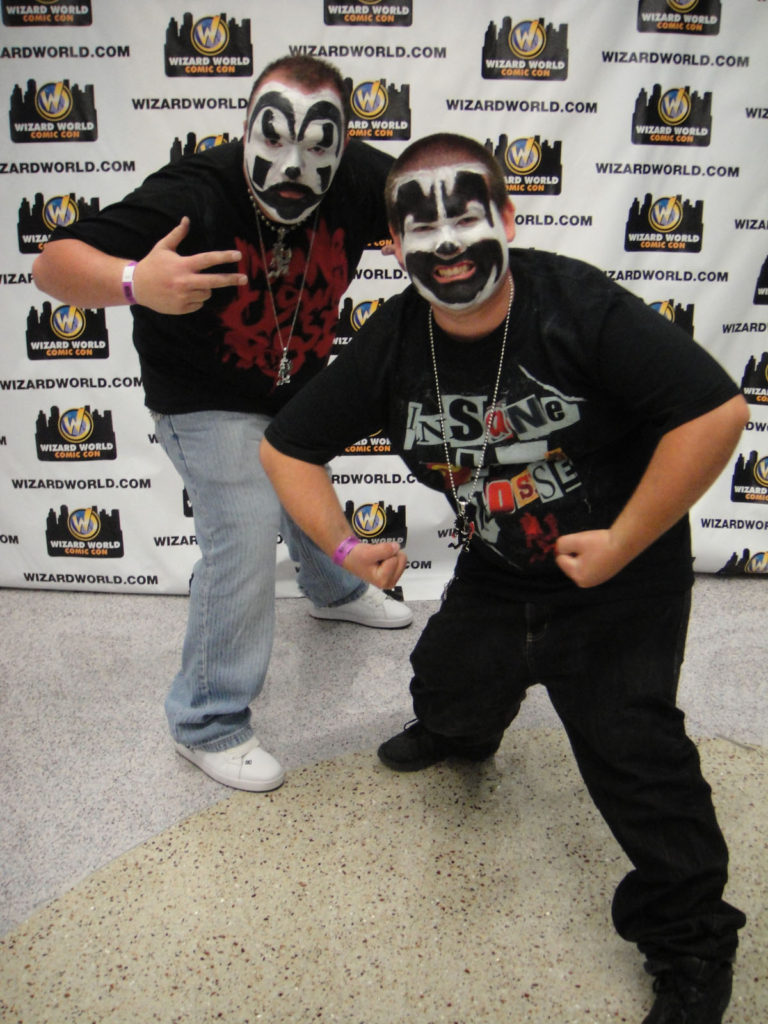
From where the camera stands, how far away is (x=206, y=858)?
4.53ft

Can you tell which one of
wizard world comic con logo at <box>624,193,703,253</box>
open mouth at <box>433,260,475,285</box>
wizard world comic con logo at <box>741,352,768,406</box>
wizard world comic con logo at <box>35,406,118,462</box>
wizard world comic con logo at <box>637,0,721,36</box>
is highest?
wizard world comic con logo at <box>637,0,721,36</box>

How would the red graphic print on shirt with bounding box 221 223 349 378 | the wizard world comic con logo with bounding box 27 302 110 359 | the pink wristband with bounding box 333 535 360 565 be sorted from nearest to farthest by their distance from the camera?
the pink wristband with bounding box 333 535 360 565, the red graphic print on shirt with bounding box 221 223 349 378, the wizard world comic con logo with bounding box 27 302 110 359

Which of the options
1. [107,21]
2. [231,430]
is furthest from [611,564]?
[107,21]

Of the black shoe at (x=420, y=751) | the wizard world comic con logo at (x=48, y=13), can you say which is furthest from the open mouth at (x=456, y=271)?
the wizard world comic con logo at (x=48, y=13)

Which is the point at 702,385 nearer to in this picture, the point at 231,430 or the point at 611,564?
the point at 611,564

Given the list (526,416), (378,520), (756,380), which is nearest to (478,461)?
(526,416)

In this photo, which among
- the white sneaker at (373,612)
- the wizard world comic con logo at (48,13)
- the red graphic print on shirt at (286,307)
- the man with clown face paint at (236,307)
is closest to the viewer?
the man with clown face paint at (236,307)

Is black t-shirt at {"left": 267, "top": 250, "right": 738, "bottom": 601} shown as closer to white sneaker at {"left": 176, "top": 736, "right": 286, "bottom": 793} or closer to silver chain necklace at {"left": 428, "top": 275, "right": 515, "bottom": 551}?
silver chain necklace at {"left": 428, "top": 275, "right": 515, "bottom": 551}

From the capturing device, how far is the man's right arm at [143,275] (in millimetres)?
1210

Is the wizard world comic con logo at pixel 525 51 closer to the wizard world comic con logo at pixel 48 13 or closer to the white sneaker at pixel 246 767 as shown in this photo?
the wizard world comic con logo at pixel 48 13

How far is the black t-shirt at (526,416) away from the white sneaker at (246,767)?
624 mm

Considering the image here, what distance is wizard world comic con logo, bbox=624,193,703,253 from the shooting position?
2.21 m

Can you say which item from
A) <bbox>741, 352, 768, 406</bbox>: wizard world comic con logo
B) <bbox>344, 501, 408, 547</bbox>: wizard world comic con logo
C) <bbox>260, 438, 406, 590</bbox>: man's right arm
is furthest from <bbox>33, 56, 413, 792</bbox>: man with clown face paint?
<bbox>741, 352, 768, 406</bbox>: wizard world comic con logo

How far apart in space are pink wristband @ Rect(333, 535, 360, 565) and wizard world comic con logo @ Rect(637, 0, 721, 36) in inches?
66.1
